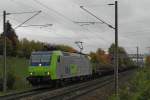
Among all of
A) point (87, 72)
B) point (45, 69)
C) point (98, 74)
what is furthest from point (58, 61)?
point (98, 74)

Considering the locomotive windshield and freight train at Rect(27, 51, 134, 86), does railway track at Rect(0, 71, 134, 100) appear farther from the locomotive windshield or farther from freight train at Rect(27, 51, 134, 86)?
the locomotive windshield

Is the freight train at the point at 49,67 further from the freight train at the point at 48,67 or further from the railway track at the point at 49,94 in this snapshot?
the railway track at the point at 49,94

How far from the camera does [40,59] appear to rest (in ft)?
120

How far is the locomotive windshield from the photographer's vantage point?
36188mm

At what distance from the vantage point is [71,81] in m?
44.9

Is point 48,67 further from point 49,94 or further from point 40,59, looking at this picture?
point 49,94

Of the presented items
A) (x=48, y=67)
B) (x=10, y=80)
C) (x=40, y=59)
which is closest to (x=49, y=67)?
(x=48, y=67)

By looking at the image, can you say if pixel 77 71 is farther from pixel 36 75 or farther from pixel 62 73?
pixel 36 75

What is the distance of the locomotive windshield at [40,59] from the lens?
36.2 m

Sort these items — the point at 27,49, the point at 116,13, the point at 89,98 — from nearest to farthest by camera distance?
the point at 89,98 → the point at 116,13 → the point at 27,49

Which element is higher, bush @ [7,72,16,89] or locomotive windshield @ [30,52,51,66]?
locomotive windshield @ [30,52,51,66]

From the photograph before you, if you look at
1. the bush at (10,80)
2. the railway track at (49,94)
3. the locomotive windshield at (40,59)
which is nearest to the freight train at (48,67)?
the locomotive windshield at (40,59)

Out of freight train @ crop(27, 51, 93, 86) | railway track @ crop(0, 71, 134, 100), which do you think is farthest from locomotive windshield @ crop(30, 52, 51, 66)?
railway track @ crop(0, 71, 134, 100)

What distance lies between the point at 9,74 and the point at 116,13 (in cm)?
1156
